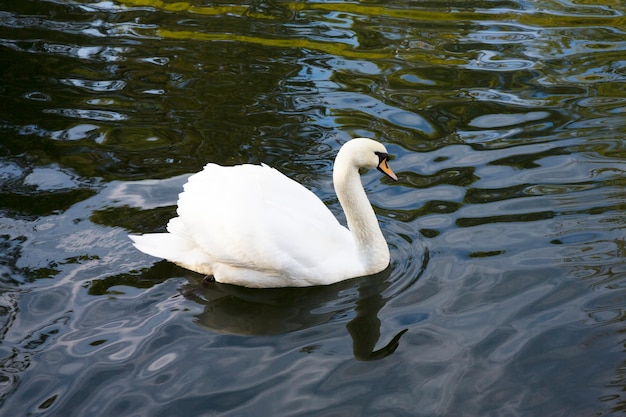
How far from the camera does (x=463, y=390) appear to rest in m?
5.45

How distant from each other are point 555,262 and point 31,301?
374 centimetres

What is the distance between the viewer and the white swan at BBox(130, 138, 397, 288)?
21.5 feet

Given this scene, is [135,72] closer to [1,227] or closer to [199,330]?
[1,227]

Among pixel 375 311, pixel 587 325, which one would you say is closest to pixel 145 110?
pixel 375 311

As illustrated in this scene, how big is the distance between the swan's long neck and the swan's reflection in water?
14 cm

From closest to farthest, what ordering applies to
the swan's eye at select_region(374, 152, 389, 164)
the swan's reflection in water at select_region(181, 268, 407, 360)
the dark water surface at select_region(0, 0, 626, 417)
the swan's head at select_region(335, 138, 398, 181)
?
the dark water surface at select_region(0, 0, 626, 417)
the swan's reflection in water at select_region(181, 268, 407, 360)
the swan's head at select_region(335, 138, 398, 181)
the swan's eye at select_region(374, 152, 389, 164)

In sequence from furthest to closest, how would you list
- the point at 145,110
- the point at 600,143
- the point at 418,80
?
the point at 418,80
the point at 145,110
the point at 600,143

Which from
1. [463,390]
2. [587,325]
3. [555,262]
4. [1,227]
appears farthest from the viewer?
[1,227]

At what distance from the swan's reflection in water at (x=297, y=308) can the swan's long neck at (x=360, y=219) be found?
144 millimetres

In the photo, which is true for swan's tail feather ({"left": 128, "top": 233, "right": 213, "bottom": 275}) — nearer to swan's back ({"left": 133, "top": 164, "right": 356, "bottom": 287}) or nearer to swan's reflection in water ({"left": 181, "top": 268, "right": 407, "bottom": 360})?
swan's back ({"left": 133, "top": 164, "right": 356, "bottom": 287})

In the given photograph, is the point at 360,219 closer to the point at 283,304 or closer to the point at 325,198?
the point at 283,304

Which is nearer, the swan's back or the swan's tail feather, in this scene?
the swan's back

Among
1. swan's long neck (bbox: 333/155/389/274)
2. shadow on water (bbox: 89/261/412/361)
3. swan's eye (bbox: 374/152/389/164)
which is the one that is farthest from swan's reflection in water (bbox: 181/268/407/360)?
swan's eye (bbox: 374/152/389/164)

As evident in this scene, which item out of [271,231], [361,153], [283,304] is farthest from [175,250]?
[361,153]
